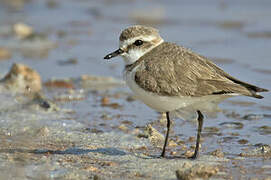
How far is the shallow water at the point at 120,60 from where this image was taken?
23.0 ft

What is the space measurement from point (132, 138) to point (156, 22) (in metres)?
7.36

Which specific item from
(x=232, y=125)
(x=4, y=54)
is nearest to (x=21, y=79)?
(x=4, y=54)

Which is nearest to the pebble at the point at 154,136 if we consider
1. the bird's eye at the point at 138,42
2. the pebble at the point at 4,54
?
the bird's eye at the point at 138,42

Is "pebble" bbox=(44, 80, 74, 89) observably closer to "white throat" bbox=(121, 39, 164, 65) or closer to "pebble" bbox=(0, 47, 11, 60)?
"pebble" bbox=(0, 47, 11, 60)

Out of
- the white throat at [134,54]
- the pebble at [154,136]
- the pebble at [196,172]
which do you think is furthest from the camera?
the pebble at [154,136]

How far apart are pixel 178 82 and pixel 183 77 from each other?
0.27ft

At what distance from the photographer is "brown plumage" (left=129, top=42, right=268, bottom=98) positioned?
18.5 ft

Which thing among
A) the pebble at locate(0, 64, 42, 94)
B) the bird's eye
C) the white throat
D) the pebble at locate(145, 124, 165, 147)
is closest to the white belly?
the white throat

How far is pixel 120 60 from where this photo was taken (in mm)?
10758

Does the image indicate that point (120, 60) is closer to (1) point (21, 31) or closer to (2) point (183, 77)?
(1) point (21, 31)

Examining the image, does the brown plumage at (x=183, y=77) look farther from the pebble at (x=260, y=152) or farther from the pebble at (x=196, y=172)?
the pebble at (x=196, y=172)

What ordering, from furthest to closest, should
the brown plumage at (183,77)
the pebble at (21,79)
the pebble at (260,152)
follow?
1. the pebble at (21,79)
2. the pebble at (260,152)
3. the brown plumage at (183,77)

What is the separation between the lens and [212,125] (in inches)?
285

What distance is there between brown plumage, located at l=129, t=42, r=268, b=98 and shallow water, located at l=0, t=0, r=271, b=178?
780 millimetres
